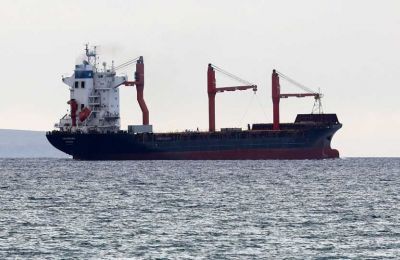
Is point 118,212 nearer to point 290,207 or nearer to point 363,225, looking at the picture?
point 290,207

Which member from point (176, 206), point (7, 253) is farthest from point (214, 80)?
point (7, 253)

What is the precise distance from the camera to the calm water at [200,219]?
52469 millimetres

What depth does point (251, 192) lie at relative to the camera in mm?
89438

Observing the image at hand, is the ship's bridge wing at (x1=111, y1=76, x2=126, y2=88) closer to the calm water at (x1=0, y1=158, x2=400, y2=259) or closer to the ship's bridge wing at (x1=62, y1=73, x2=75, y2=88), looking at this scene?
the ship's bridge wing at (x1=62, y1=73, x2=75, y2=88)

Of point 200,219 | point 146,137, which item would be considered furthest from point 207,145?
point 200,219

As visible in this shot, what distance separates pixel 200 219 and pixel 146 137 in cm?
9777

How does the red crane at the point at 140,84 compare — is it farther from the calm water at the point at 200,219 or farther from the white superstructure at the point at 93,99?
the calm water at the point at 200,219

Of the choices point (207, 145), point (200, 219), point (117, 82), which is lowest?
point (200, 219)

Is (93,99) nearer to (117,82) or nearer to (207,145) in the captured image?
(117,82)

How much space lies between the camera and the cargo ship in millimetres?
162125

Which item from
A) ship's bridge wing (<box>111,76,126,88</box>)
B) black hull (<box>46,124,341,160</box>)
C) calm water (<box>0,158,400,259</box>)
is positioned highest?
ship's bridge wing (<box>111,76,126,88</box>)

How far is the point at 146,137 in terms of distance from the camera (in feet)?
535

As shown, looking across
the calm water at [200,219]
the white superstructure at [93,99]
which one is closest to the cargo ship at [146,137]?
the white superstructure at [93,99]

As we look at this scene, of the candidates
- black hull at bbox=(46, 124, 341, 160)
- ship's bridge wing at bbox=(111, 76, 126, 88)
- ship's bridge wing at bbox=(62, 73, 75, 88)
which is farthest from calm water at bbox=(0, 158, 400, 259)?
ship's bridge wing at bbox=(62, 73, 75, 88)
